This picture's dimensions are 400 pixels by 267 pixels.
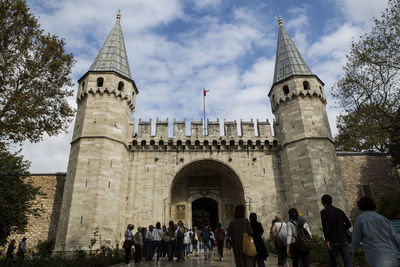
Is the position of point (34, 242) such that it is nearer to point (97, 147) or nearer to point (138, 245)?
point (97, 147)

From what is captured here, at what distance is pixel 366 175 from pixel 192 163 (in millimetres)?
12245

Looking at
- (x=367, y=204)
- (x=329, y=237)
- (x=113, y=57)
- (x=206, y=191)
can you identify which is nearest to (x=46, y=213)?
(x=206, y=191)

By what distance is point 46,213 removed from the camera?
17.0 meters

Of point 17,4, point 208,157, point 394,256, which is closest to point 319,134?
point 208,157

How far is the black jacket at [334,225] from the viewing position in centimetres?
496

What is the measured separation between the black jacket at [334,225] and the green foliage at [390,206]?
41.0 feet

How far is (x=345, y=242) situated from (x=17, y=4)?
530 inches

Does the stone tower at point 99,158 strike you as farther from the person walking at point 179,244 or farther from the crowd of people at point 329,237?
the crowd of people at point 329,237

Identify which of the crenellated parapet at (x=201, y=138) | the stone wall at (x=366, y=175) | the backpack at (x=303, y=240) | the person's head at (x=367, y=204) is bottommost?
the backpack at (x=303, y=240)

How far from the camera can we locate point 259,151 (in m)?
18.0

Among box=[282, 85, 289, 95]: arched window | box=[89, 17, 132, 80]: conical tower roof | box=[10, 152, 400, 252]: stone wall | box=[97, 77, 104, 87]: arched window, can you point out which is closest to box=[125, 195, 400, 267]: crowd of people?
box=[10, 152, 400, 252]: stone wall

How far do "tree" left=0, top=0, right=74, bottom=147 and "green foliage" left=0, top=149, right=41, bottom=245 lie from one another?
176 centimetres

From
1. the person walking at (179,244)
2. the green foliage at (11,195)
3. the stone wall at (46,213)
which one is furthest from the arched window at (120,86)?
the person walking at (179,244)

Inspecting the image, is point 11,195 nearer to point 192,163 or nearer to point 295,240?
point 192,163
